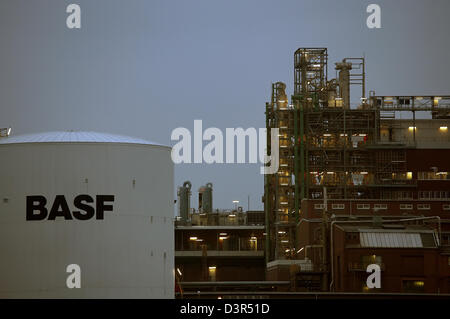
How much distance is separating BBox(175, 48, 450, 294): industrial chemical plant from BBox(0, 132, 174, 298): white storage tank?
98.9 ft

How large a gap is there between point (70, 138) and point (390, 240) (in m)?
32.5

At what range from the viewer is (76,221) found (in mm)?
51531

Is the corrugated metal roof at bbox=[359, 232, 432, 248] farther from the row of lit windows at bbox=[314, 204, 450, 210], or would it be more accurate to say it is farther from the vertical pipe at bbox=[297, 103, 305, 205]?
the vertical pipe at bbox=[297, 103, 305, 205]

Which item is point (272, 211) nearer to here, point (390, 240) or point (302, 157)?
point (302, 157)

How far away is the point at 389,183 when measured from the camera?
104 m

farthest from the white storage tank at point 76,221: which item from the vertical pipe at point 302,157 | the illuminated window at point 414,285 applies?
the vertical pipe at point 302,157

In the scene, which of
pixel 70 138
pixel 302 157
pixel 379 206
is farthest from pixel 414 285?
pixel 70 138

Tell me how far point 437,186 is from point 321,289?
29938 mm

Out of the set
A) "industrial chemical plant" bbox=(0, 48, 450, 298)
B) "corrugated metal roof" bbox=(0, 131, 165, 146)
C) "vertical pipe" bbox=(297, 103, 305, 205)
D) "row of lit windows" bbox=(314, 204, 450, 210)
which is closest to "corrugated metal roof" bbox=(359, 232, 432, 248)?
"industrial chemical plant" bbox=(0, 48, 450, 298)

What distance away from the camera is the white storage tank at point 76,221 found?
2026 inches

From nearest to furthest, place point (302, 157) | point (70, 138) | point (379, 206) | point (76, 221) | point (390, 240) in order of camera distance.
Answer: point (76, 221)
point (70, 138)
point (390, 240)
point (379, 206)
point (302, 157)
